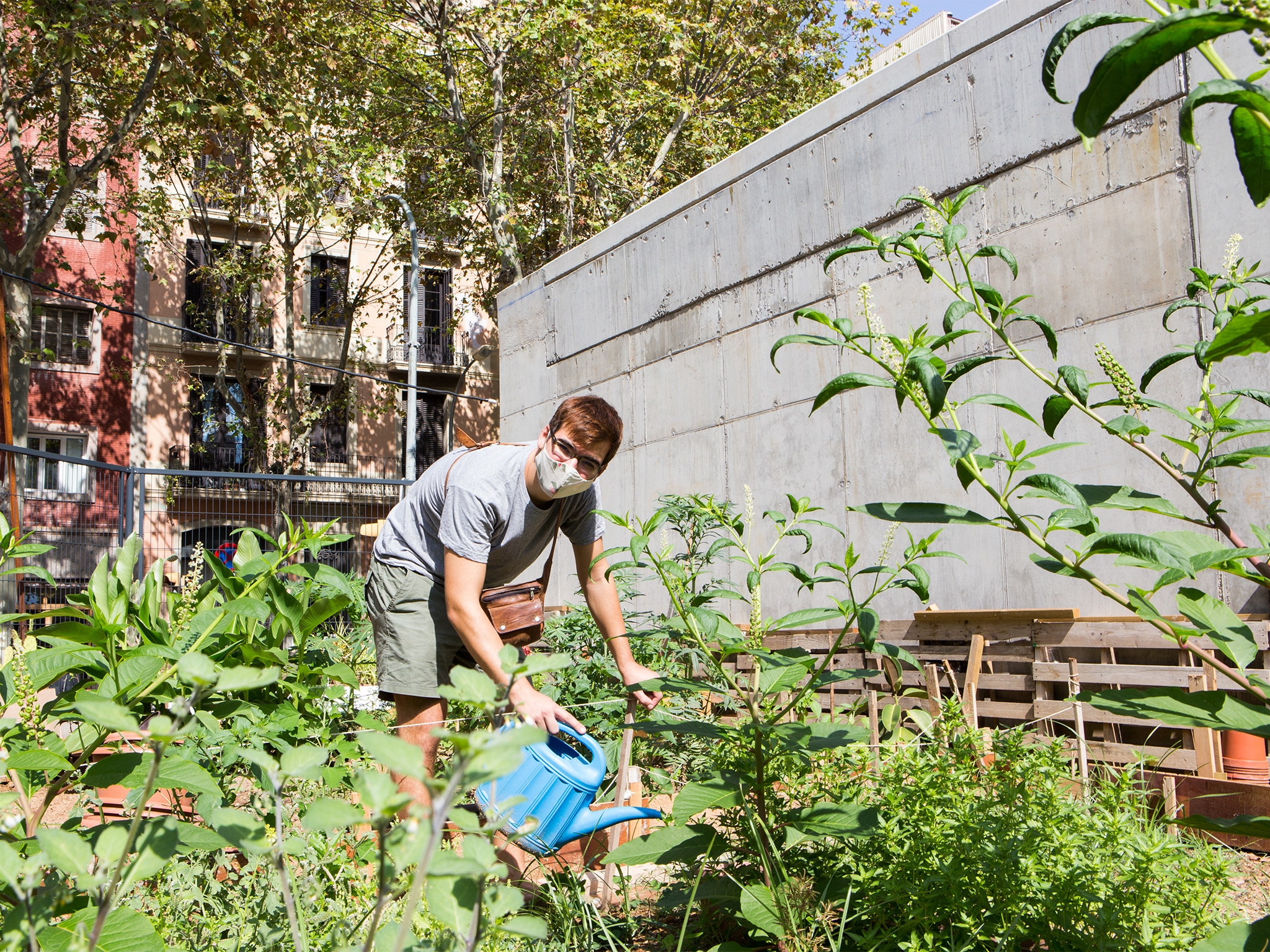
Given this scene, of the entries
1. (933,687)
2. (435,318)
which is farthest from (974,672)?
(435,318)

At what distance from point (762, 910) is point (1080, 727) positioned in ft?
5.92

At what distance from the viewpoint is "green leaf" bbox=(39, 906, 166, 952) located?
1.09 metres

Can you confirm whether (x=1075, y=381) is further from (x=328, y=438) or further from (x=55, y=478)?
(x=328, y=438)

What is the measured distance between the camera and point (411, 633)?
3041mm

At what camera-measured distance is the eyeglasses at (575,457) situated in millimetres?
2898

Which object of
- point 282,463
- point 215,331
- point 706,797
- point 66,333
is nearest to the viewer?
point 706,797

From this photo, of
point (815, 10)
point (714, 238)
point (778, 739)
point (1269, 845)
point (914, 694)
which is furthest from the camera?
point (815, 10)

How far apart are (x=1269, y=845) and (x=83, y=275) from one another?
23873mm

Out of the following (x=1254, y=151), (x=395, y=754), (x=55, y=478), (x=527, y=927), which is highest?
(x=55, y=478)

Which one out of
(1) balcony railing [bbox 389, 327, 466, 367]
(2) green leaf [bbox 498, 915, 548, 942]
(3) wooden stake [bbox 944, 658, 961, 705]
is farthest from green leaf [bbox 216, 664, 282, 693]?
(1) balcony railing [bbox 389, 327, 466, 367]

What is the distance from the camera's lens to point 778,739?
1688mm

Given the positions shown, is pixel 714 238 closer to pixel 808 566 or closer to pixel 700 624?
pixel 808 566

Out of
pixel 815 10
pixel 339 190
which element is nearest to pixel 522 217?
pixel 339 190

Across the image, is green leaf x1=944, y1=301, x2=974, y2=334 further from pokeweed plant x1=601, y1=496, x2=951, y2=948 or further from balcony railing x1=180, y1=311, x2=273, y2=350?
balcony railing x1=180, y1=311, x2=273, y2=350
